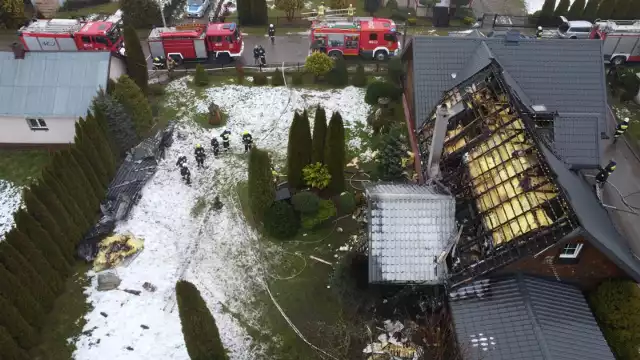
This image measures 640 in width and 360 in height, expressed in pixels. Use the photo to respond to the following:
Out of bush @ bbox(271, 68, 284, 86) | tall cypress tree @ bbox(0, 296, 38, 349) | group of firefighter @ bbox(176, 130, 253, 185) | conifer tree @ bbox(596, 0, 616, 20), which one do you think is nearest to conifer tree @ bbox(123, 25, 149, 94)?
group of firefighter @ bbox(176, 130, 253, 185)

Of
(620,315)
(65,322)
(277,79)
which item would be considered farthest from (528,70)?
(65,322)

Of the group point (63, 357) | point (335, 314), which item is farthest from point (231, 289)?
point (63, 357)

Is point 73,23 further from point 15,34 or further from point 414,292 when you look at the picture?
point 414,292

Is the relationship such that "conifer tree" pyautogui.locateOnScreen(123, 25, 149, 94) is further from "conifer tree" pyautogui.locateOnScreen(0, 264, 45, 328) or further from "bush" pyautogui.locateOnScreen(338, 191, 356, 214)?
"conifer tree" pyautogui.locateOnScreen(0, 264, 45, 328)

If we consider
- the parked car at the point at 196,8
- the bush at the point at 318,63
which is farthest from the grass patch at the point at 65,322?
the parked car at the point at 196,8

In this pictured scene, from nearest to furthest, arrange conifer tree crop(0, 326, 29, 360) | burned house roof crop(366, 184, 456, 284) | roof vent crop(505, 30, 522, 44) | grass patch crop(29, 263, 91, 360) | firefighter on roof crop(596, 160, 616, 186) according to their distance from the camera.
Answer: conifer tree crop(0, 326, 29, 360)
burned house roof crop(366, 184, 456, 284)
grass patch crop(29, 263, 91, 360)
firefighter on roof crop(596, 160, 616, 186)
roof vent crop(505, 30, 522, 44)

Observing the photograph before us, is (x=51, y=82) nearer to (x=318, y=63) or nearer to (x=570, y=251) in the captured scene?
(x=318, y=63)

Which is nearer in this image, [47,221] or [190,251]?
[47,221]
